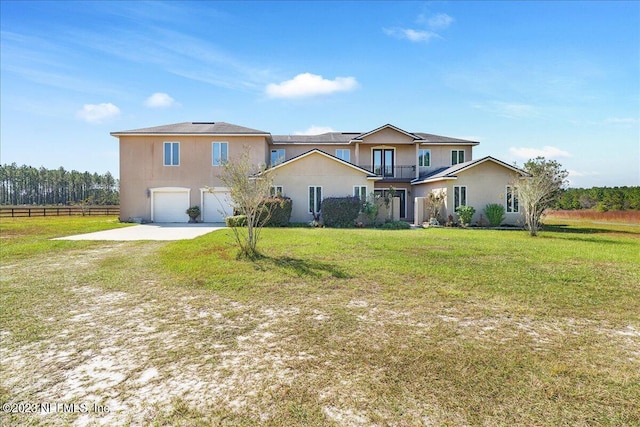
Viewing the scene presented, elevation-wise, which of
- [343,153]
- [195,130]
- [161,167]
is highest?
[195,130]

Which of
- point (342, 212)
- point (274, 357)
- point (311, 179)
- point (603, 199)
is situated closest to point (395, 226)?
point (342, 212)

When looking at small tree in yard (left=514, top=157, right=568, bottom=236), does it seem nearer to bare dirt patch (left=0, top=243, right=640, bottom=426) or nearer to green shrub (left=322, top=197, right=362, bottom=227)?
green shrub (left=322, top=197, right=362, bottom=227)

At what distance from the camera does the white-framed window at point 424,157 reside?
27.7 m

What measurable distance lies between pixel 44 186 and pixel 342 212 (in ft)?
298

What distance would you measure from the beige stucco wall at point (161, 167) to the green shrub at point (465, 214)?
45.2 feet

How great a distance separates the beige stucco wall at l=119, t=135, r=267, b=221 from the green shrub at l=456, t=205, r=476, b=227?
13789 millimetres

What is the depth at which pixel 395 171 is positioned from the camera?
2708cm

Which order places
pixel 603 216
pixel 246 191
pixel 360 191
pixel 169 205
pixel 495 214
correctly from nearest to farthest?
pixel 246 191 < pixel 495 214 < pixel 360 191 < pixel 169 205 < pixel 603 216

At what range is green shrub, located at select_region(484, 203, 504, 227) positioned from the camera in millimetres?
21312

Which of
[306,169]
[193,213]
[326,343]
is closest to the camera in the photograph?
Result: [326,343]

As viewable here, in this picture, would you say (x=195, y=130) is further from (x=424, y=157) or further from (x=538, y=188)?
(x=538, y=188)

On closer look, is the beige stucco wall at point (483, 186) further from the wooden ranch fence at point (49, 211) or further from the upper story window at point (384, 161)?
the wooden ranch fence at point (49, 211)

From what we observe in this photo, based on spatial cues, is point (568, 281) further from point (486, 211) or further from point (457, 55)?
point (486, 211)

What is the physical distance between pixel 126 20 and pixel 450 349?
48.5 feet
